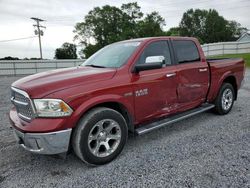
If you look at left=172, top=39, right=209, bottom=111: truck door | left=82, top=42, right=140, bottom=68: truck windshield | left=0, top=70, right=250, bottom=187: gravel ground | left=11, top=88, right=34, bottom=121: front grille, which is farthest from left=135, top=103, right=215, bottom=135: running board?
left=11, top=88, right=34, bottom=121: front grille

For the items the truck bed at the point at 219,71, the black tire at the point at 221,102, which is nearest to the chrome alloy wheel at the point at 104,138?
the truck bed at the point at 219,71

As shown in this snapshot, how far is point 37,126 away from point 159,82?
80.0 inches

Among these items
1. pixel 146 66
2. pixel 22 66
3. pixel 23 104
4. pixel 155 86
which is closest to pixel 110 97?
pixel 146 66

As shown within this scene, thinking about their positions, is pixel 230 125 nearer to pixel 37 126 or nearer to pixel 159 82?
pixel 159 82

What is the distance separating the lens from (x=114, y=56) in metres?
3.94

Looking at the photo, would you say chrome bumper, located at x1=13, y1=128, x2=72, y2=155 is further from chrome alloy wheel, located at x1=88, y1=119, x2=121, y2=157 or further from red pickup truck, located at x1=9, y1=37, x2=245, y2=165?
chrome alloy wheel, located at x1=88, y1=119, x2=121, y2=157

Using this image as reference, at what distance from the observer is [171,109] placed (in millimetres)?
4059

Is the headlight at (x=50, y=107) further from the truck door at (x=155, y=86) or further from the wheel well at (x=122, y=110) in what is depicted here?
the truck door at (x=155, y=86)

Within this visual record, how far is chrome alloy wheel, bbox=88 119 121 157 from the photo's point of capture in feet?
10.2

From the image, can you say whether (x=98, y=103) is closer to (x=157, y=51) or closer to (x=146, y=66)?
(x=146, y=66)

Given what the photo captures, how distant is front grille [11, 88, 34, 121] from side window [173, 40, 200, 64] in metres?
2.76

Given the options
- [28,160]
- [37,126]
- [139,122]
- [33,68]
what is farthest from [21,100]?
[33,68]

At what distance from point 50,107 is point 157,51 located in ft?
7.08

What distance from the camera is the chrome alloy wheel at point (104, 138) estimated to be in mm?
3117
